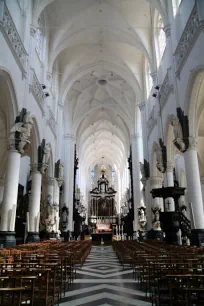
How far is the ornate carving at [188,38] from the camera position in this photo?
29.2 ft

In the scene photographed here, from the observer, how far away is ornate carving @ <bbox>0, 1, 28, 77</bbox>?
29.3ft

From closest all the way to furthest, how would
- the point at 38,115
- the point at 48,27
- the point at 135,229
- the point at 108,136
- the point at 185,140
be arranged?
the point at 185,140
the point at 38,115
the point at 48,27
the point at 135,229
the point at 108,136

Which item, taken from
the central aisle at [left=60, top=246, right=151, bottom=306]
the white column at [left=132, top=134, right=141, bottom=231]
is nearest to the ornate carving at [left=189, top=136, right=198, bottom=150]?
the central aisle at [left=60, top=246, right=151, bottom=306]

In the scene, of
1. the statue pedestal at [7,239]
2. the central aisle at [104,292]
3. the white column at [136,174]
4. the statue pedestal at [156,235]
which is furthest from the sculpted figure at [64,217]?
the central aisle at [104,292]

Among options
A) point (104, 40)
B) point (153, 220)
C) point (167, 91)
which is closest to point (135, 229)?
point (153, 220)

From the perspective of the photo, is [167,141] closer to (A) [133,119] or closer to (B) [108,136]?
(A) [133,119]

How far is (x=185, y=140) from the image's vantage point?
1034 cm

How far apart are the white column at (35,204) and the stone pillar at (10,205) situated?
3.46 meters

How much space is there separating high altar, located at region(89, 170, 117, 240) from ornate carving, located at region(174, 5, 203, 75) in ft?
113

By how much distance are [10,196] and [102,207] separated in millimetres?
37086

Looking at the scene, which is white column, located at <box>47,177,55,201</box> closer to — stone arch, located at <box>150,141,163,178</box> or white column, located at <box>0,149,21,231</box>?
stone arch, located at <box>150,141,163,178</box>

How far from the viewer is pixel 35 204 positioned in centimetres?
1341

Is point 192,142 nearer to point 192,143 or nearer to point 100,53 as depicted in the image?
point 192,143

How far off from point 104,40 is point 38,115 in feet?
31.3
